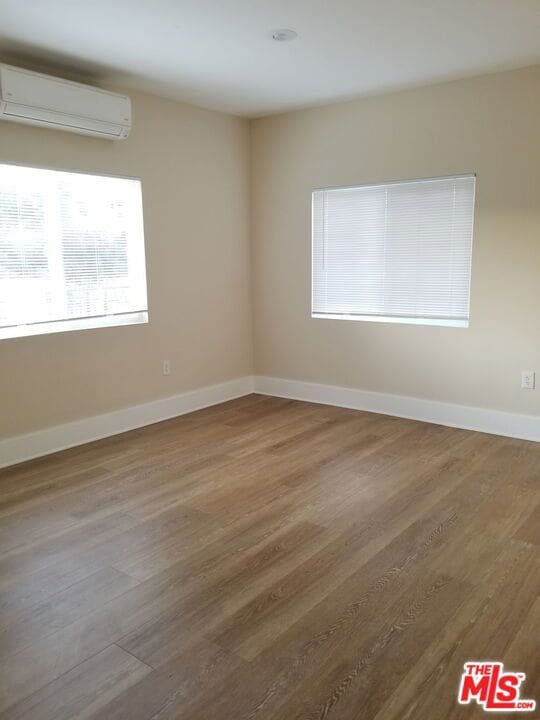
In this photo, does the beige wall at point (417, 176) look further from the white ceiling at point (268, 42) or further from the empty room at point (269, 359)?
the white ceiling at point (268, 42)

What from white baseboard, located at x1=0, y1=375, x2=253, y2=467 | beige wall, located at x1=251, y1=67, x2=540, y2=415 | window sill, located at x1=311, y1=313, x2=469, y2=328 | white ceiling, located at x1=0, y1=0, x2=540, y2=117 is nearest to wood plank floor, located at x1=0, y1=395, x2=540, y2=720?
white baseboard, located at x1=0, y1=375, x2=253, y2=467

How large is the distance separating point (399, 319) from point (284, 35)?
241 cm

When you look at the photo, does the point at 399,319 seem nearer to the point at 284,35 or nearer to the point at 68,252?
the point at 284,35

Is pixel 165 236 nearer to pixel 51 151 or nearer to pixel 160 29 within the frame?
pixel 51 151

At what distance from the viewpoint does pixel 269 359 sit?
5773 millimetres

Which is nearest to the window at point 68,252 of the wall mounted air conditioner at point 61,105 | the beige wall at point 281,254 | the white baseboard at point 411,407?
the beige wall at point 281,254

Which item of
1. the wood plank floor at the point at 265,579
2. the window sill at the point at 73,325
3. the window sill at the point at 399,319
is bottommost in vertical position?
the wood plank floor at the point at 265,579

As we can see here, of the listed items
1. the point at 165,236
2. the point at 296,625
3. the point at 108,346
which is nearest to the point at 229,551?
the point at 296,625

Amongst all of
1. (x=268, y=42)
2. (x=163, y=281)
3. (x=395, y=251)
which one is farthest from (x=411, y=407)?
(x=268, y=42)

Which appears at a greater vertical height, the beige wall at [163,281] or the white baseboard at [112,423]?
the beige wall at [163,281]

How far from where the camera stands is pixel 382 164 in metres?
4.74

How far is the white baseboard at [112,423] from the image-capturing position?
396 cm

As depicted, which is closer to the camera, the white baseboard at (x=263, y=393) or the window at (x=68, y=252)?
the window at (x=68, y=252)

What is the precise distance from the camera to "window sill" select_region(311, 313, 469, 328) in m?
4.57
